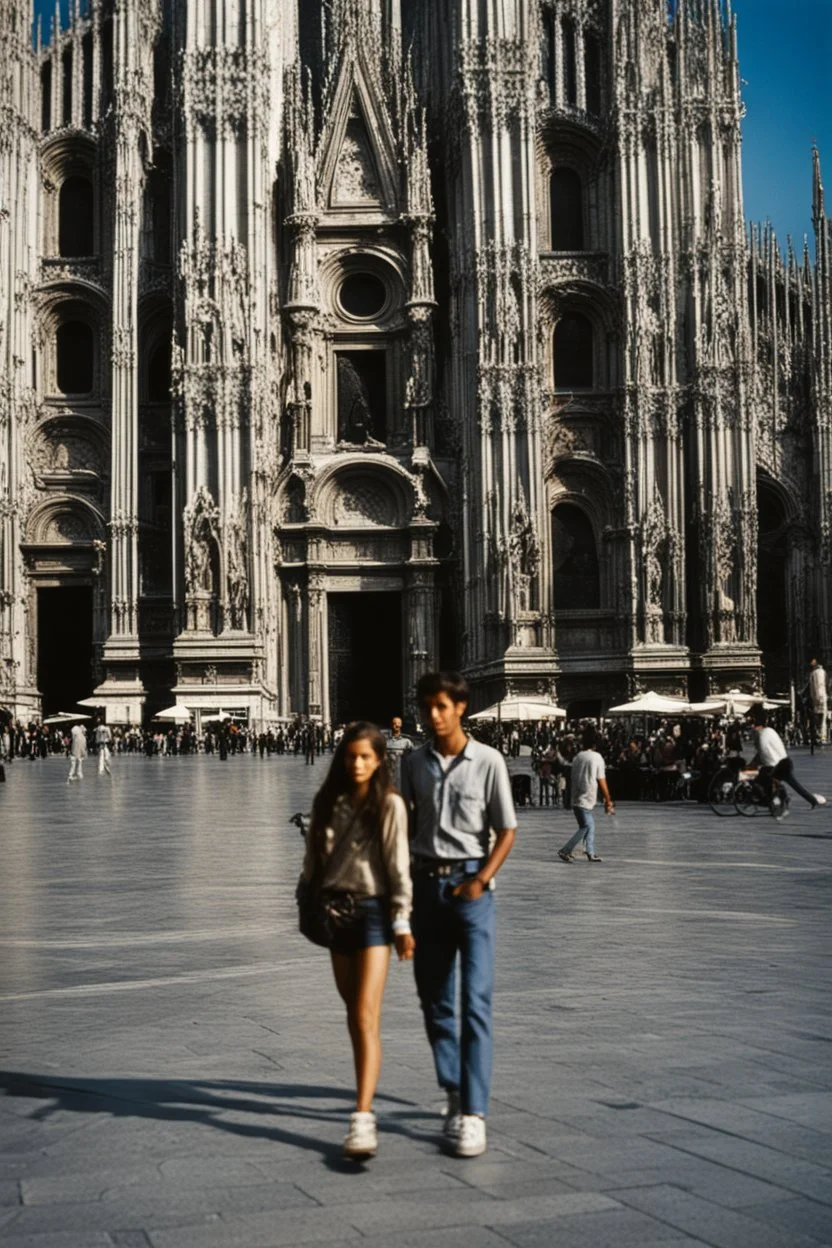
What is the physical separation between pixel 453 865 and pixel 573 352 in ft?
149

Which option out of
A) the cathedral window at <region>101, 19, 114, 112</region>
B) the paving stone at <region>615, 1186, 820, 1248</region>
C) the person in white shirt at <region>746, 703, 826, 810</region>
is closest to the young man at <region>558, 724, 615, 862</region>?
the person in white shirt at <region>746, 703, 826, 810</region>

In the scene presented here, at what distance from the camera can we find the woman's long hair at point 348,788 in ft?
17.7

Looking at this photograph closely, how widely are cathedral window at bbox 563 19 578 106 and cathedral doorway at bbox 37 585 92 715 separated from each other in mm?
21515

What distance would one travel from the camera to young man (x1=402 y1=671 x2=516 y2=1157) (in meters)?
5.52

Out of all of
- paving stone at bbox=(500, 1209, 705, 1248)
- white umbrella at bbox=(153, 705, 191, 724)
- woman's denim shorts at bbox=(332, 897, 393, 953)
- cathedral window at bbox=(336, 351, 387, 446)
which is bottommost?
paving stone at bbox=(500, 1209, 705, 1248)

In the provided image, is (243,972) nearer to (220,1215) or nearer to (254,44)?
(220,1215)

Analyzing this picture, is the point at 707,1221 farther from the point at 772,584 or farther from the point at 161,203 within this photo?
the point at 161,203

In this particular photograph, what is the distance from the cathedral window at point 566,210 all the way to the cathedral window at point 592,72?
212 cm

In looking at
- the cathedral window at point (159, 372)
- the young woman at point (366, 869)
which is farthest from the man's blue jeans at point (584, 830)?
the cathedral window at point (159, 372)

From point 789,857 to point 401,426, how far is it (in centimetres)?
3573

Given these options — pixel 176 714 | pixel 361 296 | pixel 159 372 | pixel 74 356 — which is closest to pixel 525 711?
pixel 176 714

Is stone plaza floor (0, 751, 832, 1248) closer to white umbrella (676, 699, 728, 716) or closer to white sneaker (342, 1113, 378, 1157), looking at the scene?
white sneaker (342, 1113, 378, 1157)

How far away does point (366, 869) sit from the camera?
5359 mm

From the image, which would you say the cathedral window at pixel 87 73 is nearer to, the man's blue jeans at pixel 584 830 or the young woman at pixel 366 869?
the man's blue jeans at pixel 584 830
